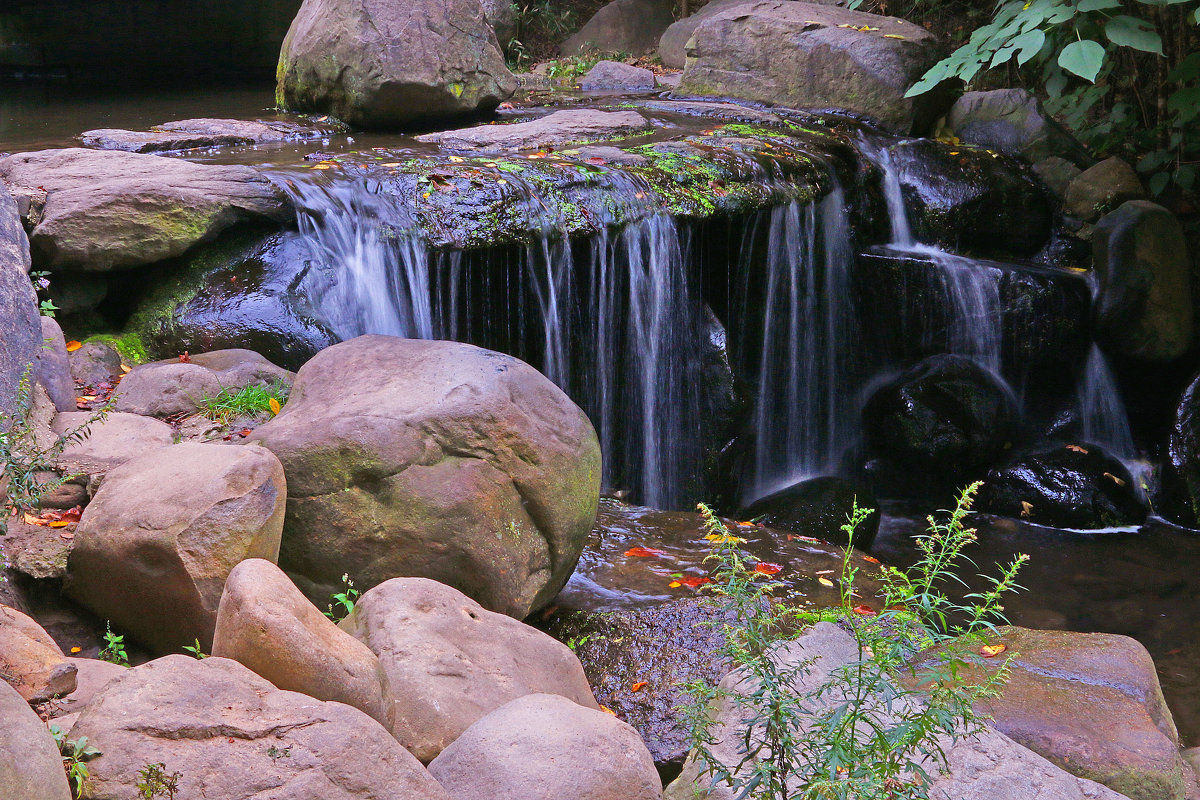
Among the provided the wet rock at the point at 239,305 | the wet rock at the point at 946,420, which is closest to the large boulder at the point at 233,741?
the wet rock at the point at 239,305

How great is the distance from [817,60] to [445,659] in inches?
314

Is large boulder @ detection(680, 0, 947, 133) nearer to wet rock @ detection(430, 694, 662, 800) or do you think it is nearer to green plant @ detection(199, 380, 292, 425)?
green plant @ detection(199, 380, 292, 425)

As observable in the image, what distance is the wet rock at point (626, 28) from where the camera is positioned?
15.6 meters

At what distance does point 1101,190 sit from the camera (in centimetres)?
799

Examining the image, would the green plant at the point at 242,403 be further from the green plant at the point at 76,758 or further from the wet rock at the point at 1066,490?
the wet rock at the point at 1066,490

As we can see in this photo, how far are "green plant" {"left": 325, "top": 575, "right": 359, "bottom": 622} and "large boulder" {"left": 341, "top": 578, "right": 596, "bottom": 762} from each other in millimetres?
309

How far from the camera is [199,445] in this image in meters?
3.21

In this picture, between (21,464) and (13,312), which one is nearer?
(21,464)

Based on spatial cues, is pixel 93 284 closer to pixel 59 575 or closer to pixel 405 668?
pixel 59 575

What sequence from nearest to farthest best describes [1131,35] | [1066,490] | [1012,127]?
[1131,35] → [1066,490] → [1012,127]

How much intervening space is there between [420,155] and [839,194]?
324 centimetres

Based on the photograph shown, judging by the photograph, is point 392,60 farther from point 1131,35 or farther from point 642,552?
point 1131,35

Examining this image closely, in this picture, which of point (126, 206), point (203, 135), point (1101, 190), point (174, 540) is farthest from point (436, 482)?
point (1101, 190)

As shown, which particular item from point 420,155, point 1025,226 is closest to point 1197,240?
point 1025,226
